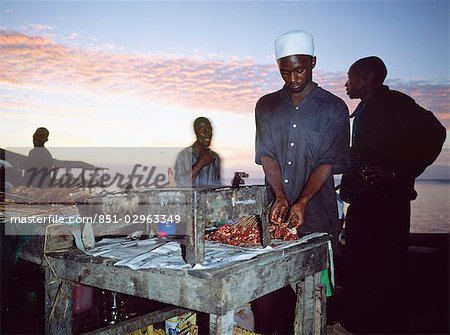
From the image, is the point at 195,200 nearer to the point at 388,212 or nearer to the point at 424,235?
the point at 388,212

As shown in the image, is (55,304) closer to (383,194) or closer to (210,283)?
(210,283)

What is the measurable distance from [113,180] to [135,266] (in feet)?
7.38

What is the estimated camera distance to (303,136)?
4.09 meters

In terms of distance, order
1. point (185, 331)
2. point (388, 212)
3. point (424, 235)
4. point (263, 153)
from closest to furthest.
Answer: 1. point (185, 331)
2. point (263, 153)
3. point (388, 212)
4. point (424, 235)

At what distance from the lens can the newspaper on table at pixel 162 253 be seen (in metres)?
2.09

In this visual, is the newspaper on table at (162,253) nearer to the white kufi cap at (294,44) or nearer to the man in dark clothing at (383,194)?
the white kufi cap at (294,44)

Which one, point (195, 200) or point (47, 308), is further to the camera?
point (47, 308)

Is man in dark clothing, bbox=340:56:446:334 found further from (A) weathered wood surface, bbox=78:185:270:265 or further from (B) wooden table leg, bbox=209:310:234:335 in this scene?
(B) wooden table leg, bbox=209:310:234:335

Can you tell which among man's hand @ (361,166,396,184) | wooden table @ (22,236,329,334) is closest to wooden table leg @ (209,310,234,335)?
wooden table @ (22,236,329,334)

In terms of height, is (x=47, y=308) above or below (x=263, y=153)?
below

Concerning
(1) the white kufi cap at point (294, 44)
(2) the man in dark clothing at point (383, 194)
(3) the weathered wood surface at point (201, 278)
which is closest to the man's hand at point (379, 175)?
(2) the man in dark clothing at point (383, 194)

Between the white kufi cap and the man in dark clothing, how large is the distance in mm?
1938


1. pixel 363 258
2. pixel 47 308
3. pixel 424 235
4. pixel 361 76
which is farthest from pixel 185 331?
pixel 424 235

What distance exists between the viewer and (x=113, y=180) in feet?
13.6
